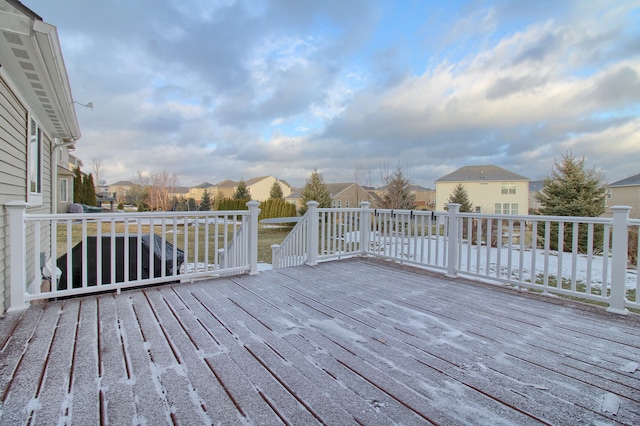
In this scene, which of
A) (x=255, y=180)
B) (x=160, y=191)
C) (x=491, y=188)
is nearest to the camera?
(x=491, y=188)

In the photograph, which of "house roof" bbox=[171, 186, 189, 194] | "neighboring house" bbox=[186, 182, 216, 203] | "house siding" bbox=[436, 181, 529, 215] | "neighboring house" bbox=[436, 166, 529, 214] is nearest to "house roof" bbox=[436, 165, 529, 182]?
"neighboring house" bbox=[436, 166, 529, 214]

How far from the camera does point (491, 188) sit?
27.8 m

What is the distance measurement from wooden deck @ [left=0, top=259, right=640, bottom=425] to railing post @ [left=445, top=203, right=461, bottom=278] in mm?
915

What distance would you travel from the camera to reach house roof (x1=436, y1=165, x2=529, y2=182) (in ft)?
89.9

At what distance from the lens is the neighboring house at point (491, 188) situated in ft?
88.9

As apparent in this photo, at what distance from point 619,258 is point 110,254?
5.73 metres

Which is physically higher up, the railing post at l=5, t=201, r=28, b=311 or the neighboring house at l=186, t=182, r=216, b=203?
the neighboring house at l=186, t=182, r=216, b=203

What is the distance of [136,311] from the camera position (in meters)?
2.72

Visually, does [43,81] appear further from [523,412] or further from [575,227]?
[575,227]

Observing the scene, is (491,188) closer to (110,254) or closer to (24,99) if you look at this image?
(110,254)

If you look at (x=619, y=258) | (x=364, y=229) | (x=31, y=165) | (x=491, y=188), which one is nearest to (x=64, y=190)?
(x=31, y=165)

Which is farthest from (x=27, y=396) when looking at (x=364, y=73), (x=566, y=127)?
(x=566, y=127)

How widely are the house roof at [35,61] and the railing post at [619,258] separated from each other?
17.3 feet

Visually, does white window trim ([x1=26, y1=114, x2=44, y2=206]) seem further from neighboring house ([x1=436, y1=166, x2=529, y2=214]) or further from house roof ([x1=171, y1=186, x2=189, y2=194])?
neighboring house ([x1=436, y1=166, x2=529, y2=214])
